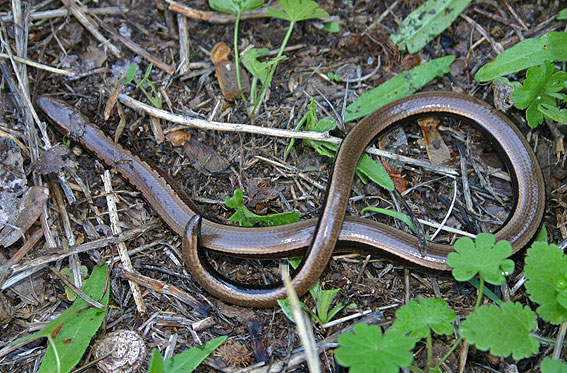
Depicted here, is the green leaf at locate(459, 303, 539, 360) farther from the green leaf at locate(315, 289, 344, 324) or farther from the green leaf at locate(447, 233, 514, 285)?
the green leaf at locate(315, 289, 344, 324)

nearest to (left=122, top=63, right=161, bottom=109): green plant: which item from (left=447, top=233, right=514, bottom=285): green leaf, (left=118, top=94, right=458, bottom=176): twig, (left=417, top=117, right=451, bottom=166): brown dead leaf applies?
(left=118, top=94, right=458, bottom=176): twig

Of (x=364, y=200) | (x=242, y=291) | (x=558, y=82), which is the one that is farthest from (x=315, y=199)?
(x=558, y=82)

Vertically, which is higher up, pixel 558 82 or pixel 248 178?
pixel 558 82

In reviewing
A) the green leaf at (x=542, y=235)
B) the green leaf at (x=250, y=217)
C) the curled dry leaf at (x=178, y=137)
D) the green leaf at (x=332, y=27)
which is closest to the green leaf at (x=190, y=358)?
the green leaf at (x=250, y=217)

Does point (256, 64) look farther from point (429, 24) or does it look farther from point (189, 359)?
point (189, 359)

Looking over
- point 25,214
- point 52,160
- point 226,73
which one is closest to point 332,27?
point 226,73

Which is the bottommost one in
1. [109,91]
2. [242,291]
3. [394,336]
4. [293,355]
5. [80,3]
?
[293,355]

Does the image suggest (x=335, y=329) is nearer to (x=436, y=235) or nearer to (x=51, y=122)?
(x=436, y=235)
